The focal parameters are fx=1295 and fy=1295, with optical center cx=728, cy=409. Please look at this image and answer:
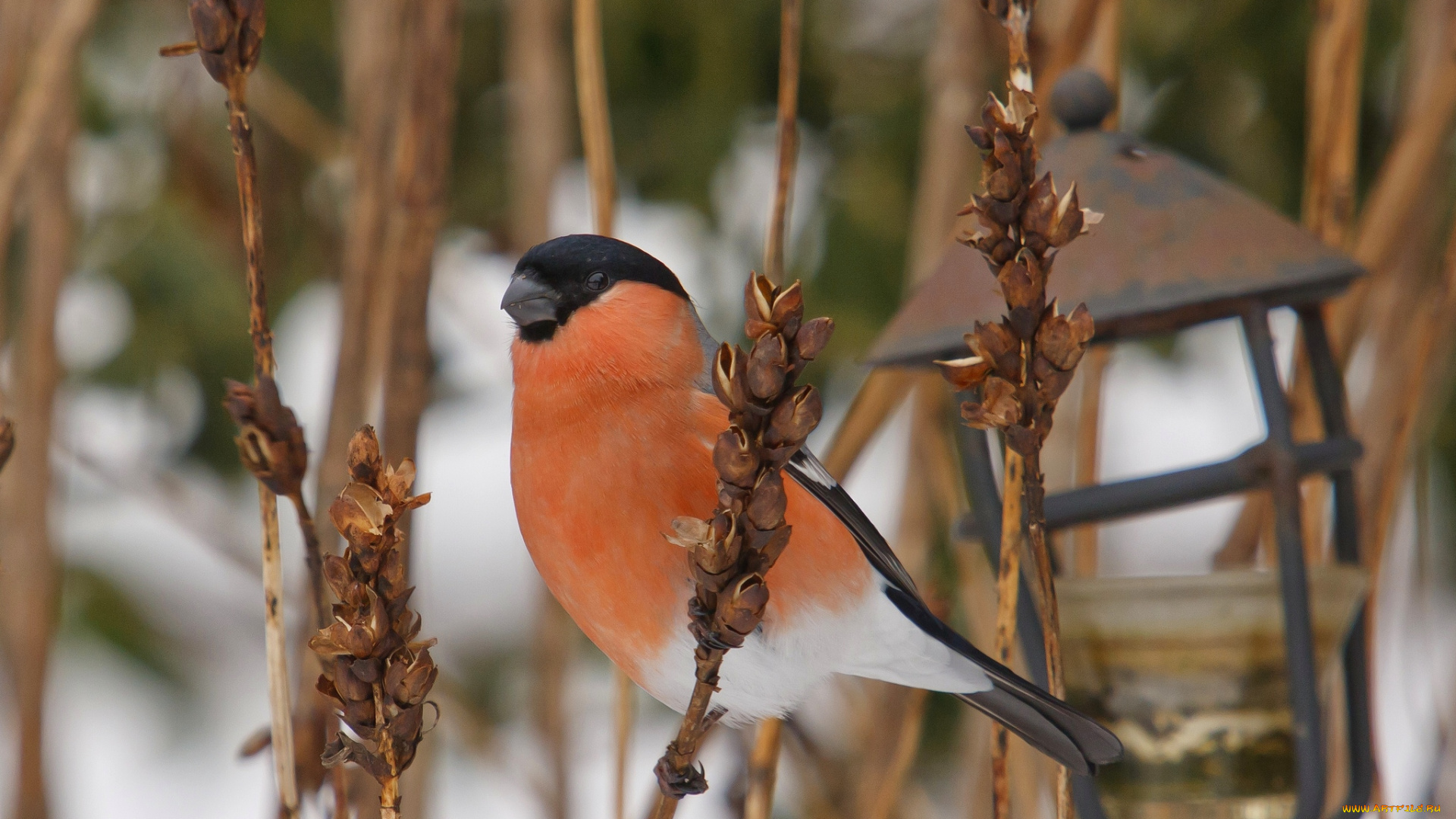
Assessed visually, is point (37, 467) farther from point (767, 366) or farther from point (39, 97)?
point (767, 366)

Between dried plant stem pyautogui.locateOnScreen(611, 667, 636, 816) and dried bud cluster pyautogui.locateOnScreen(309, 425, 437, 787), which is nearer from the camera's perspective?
dried bud cluster pyautogui.locateOnScreen(309, 425, 437, 787)

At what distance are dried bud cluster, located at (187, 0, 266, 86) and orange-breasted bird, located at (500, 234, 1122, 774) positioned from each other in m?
0.32

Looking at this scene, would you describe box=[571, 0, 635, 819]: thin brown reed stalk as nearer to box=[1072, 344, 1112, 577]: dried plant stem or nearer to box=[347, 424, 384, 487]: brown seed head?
box=[347, 424, 384, 487]: brown seed head

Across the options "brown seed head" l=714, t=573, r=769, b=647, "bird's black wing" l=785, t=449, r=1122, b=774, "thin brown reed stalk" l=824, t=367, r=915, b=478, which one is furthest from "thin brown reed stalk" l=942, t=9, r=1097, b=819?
"thin brown reed stalk" l=824, t=367, r=915, b=478

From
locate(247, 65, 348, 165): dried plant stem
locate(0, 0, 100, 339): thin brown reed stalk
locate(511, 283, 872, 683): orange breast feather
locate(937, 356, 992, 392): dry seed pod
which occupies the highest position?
locate(247, 65, 348, 165): dried plant stem

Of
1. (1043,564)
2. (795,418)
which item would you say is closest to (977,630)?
(1043,564)

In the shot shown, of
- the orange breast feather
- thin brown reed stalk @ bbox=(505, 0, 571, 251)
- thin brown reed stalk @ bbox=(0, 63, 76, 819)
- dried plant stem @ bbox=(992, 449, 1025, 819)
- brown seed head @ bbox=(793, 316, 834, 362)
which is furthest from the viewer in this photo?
thin brown reed stalk @ bbox=(505, 0, 571, 251)

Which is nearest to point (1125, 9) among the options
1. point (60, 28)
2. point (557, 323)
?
point (557, 323)

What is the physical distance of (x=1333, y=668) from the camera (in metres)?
1.16

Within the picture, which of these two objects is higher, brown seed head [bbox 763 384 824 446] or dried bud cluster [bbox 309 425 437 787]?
brown seed head [bbox 763 384 824 446]

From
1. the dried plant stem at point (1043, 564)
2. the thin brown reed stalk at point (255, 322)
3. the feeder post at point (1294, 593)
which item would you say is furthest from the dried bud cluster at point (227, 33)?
the feeder post at point (1294, 593)

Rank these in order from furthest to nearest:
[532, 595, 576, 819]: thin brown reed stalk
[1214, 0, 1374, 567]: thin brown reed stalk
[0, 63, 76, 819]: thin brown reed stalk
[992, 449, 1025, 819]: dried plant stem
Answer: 1. [532, 595, 576, 819]: thin brown reed stalk
2. [1214, 0, 1374, 567]: thin brown reed stalk
3. [0, 63, 76, 819]: thin brown reed stalk
4. [992, 449, 1025, 819]: dried plant stem

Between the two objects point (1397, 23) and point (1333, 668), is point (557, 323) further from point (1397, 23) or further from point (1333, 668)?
point (1397, 23)

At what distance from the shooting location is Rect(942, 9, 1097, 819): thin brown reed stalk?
1.61ft
